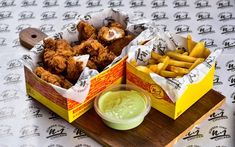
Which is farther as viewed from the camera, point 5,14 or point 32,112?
point 5,14

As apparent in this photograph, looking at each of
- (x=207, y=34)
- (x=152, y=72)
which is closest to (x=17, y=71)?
(x=152, y=72)

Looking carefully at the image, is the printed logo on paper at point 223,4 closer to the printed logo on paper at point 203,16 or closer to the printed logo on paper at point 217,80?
the printed logo on paper at point 203,16

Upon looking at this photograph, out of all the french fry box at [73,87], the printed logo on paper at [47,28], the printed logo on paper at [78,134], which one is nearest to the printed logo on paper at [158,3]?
the printed logo on paper at [47,28]

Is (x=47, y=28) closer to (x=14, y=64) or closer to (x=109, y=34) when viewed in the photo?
(x=14, y=64)

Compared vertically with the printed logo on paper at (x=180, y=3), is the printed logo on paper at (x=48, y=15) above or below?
below

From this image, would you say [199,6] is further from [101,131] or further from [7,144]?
[7,144]

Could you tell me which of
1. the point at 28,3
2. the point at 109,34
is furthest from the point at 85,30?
the point at 28,3
